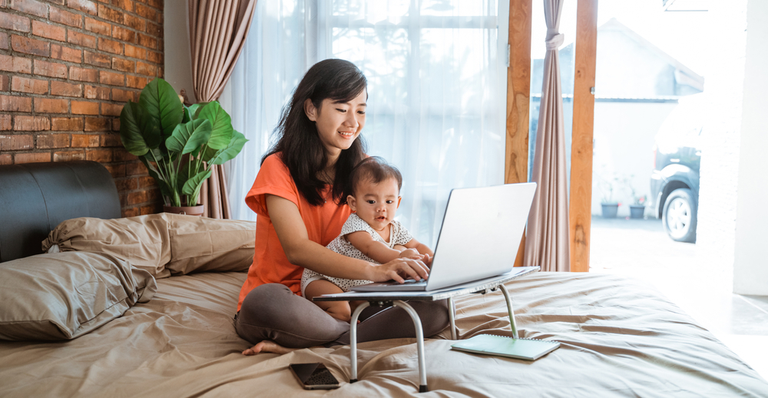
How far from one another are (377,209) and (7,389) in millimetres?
977

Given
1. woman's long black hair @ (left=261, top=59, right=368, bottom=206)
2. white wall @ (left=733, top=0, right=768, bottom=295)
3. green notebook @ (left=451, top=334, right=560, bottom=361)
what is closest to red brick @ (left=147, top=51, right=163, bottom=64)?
woman's long black hair @ (left=261, top=59, right=368, bottom=206)

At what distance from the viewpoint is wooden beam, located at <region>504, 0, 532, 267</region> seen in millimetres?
3223

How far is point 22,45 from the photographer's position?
7.20 ft

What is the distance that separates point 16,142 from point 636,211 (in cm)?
511

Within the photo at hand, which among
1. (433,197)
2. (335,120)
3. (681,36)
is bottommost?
(433,197)

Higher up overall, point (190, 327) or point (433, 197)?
point (433, 197)

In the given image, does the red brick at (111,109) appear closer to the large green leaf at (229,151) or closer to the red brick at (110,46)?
the red brick at (110,46)

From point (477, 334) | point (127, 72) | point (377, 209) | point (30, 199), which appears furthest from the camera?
point (127, 72)

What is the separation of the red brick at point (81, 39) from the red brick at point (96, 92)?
0.67 ft

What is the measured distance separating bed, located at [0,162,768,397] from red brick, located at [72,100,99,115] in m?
0.64

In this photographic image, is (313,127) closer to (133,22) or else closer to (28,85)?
(28,85)

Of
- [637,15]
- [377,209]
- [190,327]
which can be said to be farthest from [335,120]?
[637,15]

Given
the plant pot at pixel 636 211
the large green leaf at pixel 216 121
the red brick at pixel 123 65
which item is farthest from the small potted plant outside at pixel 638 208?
the red brick at pixel 123 65

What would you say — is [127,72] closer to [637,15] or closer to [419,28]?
[419,28]
